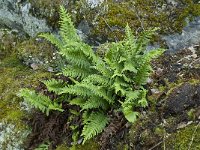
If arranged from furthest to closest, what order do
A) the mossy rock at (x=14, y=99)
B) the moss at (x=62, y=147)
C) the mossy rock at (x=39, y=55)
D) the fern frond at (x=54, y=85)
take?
the mossy rock at (x=39, y=55) < the mossy rock at (x=14, y=99) < the fern frond at (x=54, y=85) < the moss at (x=62, y=147)

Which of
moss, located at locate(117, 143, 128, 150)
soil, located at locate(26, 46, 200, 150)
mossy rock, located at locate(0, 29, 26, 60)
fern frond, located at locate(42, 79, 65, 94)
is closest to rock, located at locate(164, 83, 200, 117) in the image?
soil, located at locate(26, 46, 200, 150)

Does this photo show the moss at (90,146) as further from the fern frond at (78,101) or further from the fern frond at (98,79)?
the fern frond at (98,79)

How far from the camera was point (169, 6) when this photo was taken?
24.6 ft

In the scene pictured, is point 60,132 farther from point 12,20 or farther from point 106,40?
point 12,20

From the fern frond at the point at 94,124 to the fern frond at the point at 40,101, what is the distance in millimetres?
588

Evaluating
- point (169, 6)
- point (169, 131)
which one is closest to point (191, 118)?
point (169, 131)

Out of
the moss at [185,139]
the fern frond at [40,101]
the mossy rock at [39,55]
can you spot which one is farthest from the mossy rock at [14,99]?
the moss at [185,139]

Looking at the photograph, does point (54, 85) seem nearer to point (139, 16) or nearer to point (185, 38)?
point (139, 16)

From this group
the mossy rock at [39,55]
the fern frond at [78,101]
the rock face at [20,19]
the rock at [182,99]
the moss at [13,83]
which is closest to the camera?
the rock at [182,99]

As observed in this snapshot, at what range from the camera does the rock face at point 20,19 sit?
26.2 ft

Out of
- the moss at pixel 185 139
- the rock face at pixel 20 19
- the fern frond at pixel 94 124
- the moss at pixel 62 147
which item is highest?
the rock face at pixel 20 19

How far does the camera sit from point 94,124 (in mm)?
5762

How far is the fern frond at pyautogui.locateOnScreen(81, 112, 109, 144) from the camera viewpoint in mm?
5678

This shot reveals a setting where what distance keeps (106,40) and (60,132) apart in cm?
198
